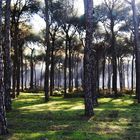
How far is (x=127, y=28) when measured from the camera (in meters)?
57.2

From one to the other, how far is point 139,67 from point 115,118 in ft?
41.7

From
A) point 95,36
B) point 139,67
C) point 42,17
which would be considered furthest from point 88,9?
point 95,36

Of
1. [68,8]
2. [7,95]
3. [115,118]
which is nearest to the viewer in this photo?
[115,118]

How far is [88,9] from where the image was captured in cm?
2272

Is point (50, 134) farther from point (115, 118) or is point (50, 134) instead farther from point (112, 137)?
point (115, 118)

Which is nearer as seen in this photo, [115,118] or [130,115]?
[115,118]

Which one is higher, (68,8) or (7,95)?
(68,8)

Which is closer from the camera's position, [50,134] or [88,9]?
[50,134]

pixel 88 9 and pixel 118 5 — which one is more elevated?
pixel 118 5

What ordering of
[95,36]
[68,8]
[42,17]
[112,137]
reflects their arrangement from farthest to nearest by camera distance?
[95,36] → [42,17] → [68,8] → [112,137]

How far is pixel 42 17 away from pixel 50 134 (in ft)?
134

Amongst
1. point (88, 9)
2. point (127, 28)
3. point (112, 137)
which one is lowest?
point (112, 137)

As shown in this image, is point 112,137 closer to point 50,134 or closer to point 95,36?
point 50,134

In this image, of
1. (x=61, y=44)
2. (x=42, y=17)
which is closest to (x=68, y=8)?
(x=42, y=17)
